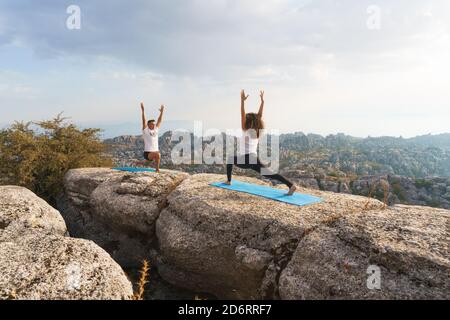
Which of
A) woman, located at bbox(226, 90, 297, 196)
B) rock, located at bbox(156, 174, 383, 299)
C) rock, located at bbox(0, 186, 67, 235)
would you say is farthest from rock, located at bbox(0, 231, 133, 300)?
woman, located at bbox(226, 90, 297, 196)

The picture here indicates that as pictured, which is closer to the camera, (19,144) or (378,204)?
(378,204)

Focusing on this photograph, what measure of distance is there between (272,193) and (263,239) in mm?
4547

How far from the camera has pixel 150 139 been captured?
21734mm

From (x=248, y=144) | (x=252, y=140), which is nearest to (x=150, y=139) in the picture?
(x=248, y=144)

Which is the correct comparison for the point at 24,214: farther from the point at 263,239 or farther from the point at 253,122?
the point at 253,122

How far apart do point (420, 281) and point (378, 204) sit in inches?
236

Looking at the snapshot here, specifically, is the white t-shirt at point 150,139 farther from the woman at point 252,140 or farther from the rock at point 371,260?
the rock at point 371,260

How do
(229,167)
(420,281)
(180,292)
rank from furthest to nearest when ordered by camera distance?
1. (229,167)
2. (180,292)
3. (420,281)

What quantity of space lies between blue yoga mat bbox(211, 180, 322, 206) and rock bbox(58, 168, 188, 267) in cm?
363

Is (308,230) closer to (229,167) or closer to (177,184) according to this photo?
(229,167)

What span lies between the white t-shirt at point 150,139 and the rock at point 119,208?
241 centimetres
